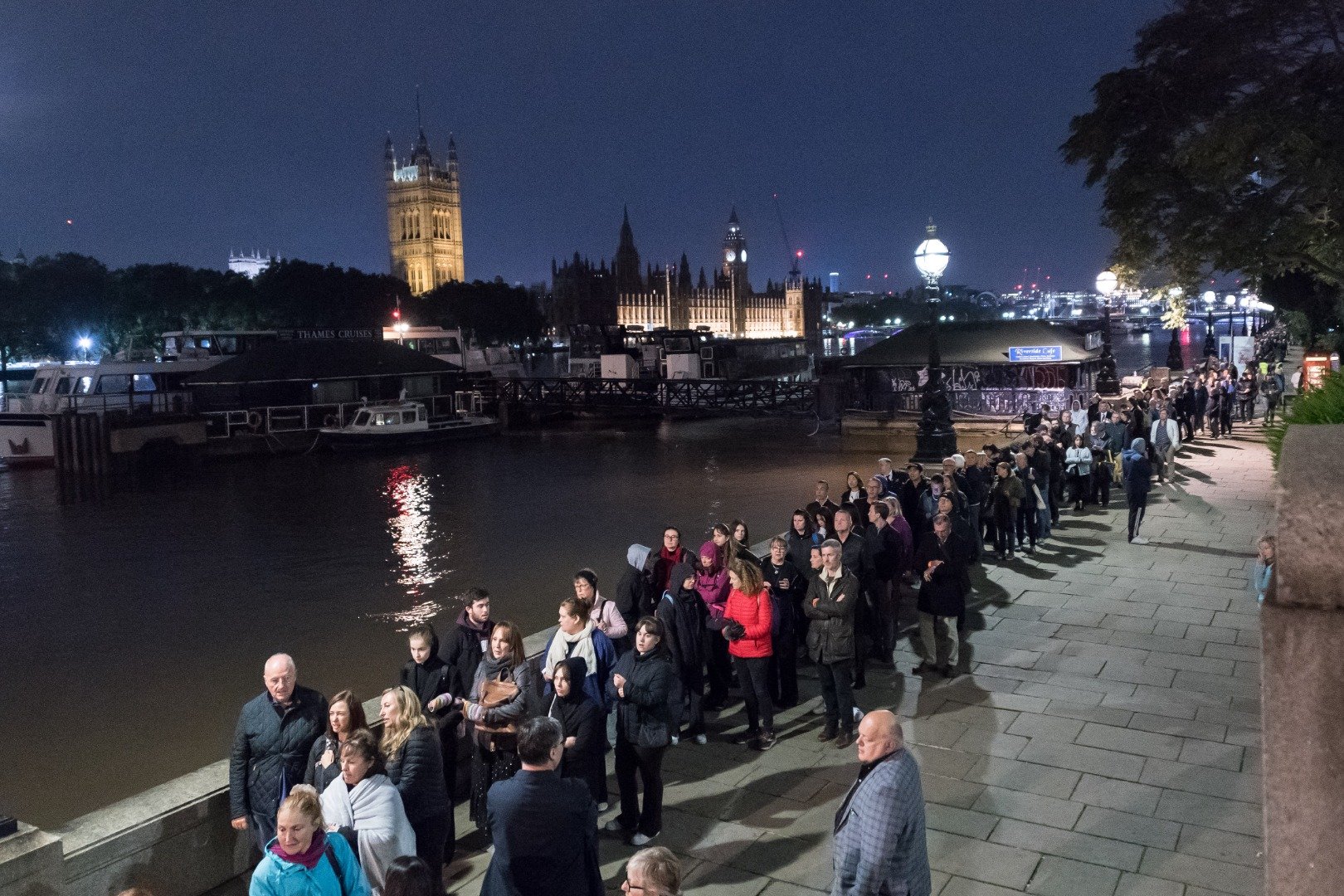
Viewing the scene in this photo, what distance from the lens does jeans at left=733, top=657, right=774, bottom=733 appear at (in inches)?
304

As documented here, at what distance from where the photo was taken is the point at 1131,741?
24.7 ft

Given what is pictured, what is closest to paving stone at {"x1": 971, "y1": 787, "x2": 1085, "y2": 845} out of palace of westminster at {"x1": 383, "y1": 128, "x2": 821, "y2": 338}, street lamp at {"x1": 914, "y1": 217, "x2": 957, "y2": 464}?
street lamp at {"x1": 914, "y1": 217, "x2": 957, "y2": 464}

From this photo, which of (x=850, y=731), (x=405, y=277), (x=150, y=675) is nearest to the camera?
(x=850, y=731)

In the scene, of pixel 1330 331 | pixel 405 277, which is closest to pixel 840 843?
pixel 1330 331

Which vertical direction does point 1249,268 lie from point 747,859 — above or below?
above

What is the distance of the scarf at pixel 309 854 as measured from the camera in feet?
13.3

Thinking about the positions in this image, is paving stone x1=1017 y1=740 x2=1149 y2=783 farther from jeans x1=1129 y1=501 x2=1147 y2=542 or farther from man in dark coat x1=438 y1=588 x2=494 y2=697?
jeans x1=1129 y1=501 x2=1147 y2=542

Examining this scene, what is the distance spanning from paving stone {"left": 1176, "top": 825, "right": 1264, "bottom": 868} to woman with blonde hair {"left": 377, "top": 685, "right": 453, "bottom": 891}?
4.05m

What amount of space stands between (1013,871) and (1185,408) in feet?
66.9

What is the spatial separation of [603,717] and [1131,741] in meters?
3.90

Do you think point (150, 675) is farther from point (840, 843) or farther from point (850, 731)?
point (840, 843)

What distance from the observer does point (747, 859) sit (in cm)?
602

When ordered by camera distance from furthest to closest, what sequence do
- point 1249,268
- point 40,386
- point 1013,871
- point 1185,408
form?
point 40,386, point 1185,408, point 1249,268, point 1013,871

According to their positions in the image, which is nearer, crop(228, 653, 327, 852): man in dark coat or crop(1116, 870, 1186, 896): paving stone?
crop(1116, 870, 1186, 896): paving stone
